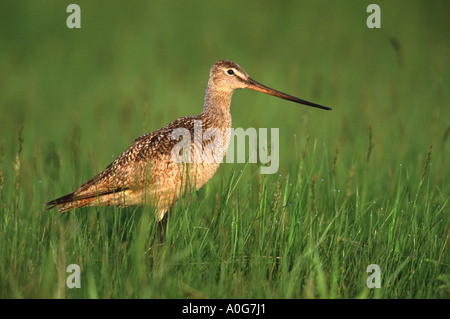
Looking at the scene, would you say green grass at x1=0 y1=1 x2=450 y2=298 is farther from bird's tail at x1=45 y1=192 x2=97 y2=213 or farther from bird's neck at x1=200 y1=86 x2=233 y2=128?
bird's neck at x1=200 y1=86 x2=233 y2=128

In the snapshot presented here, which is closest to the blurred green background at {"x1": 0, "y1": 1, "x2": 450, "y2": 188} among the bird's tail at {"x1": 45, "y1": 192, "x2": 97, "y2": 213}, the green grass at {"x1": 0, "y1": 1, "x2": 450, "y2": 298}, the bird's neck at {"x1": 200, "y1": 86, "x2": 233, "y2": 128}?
the green grass at {"x1": 0, "y1": 1, "x2": 450, "y2": 298}

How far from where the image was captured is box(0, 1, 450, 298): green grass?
15.2 ft

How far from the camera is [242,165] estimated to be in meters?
8.29

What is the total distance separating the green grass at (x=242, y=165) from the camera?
4.62m

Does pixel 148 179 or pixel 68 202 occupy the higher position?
pixel 148 179

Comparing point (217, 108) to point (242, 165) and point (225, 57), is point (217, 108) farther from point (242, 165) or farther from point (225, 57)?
point (225, 57)

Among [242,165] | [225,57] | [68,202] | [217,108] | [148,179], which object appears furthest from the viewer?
[225,57]

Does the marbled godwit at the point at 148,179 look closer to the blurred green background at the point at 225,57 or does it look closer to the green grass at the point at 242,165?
the green grass at the point at 242,165

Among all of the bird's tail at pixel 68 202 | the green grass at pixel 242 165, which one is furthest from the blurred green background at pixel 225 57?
the bird's tail at pixel 68 202

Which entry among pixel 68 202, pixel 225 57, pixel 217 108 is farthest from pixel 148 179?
pixel 225 57

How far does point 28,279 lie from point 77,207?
4.65 ft

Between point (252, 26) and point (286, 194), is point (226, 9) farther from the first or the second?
point (286, 194)

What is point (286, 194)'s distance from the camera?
5.36 metres
